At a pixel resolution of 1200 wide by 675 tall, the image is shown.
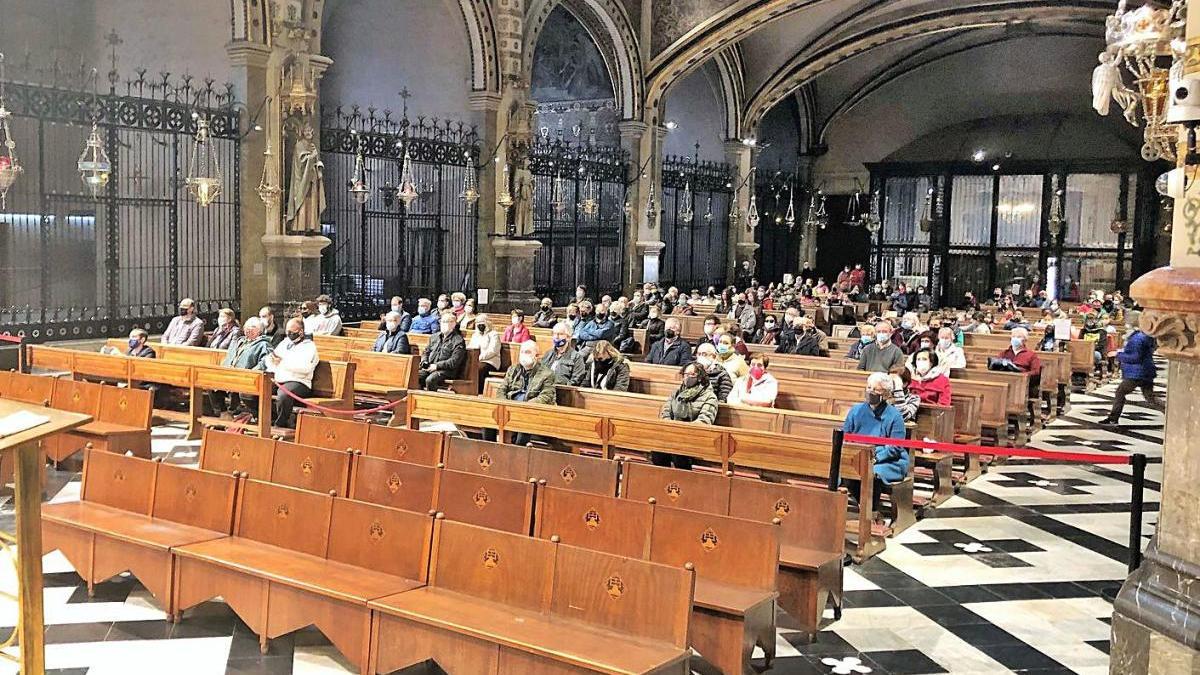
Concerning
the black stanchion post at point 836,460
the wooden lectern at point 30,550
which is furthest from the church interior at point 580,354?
the black stanchion post at point 836,460

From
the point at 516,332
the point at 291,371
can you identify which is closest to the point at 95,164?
the point at 291,371

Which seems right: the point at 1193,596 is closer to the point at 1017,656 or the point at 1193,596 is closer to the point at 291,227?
the point at 1017,656

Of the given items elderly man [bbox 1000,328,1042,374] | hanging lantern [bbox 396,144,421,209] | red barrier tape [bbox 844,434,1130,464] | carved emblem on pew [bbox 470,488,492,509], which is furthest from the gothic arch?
carved emblem on pew [bbox 470,488,492,509]

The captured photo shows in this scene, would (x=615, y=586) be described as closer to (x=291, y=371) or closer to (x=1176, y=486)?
(x=1176, y=486)

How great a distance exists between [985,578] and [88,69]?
16011 mm

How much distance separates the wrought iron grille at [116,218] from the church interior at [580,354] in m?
0.07

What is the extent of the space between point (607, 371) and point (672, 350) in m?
2.45

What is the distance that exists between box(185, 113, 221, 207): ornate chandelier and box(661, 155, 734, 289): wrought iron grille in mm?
12022

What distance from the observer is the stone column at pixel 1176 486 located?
3.58 meters

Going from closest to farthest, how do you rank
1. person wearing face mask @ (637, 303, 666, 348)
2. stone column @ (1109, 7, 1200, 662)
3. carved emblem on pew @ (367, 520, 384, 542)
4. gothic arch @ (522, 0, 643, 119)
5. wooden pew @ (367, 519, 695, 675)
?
stone column @ (1109, 7, 1200, 662) < wooden pew @ (367, 519, 695, 675) < carved emblem on pew @ (367, 520, 384, 542) < person wearing face mask @ (637, 303, 666, 348) < gothic arch @ (522, 0, 643, 119)

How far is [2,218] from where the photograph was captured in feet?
47.9

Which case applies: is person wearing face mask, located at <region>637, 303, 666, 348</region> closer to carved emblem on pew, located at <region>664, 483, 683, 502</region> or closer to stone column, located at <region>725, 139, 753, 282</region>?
carved emblem on pew, located at <region>664, 483, 683, 502</region>

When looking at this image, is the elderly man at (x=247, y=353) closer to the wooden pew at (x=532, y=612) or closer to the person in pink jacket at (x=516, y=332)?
the person in pink jacket at (x=516, y=332)

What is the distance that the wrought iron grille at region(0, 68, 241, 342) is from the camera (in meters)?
13.3
